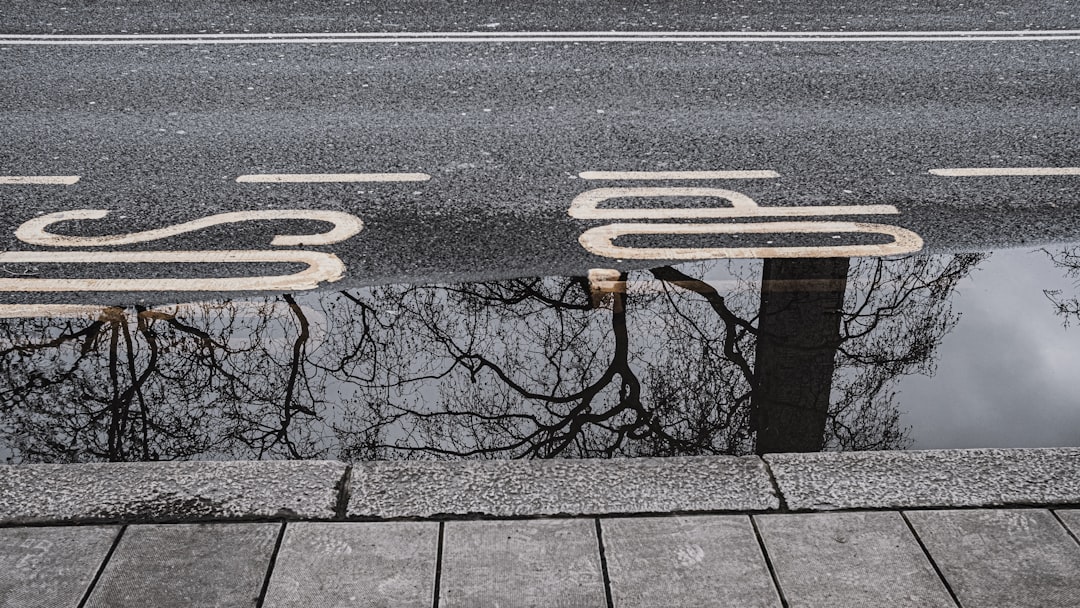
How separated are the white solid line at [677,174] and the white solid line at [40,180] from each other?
3161 millimetres

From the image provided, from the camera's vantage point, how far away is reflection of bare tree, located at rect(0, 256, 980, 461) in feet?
12.6

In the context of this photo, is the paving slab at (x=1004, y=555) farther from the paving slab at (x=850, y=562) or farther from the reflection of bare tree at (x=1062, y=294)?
the reflection of bare tree at (x=1062, y=294)

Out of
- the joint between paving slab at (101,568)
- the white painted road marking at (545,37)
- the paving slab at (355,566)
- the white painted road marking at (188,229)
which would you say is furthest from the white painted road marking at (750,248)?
the white painted road marking at (545,37)

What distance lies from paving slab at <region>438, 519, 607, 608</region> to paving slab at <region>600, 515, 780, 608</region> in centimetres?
7

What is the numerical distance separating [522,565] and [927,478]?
144cm

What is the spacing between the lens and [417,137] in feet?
22.7

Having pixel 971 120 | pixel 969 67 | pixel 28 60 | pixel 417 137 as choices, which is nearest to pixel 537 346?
pixel 417 137

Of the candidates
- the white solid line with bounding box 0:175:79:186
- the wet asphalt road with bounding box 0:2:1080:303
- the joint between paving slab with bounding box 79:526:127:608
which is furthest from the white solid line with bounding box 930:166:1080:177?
the white solid line with bounding box 0:175:79:186

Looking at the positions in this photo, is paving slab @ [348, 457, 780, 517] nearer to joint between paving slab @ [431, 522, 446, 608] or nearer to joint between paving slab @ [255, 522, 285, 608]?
joint between paving slab @ [431, 522, 446, 608]

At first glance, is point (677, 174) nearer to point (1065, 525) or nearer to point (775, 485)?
point (775, 485)

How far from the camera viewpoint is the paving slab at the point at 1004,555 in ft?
9.37

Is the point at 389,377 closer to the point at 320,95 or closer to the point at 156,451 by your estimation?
the point at 156,451

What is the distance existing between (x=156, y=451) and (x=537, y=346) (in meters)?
→ 1.65

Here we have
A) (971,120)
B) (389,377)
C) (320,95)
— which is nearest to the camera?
(389,377)
